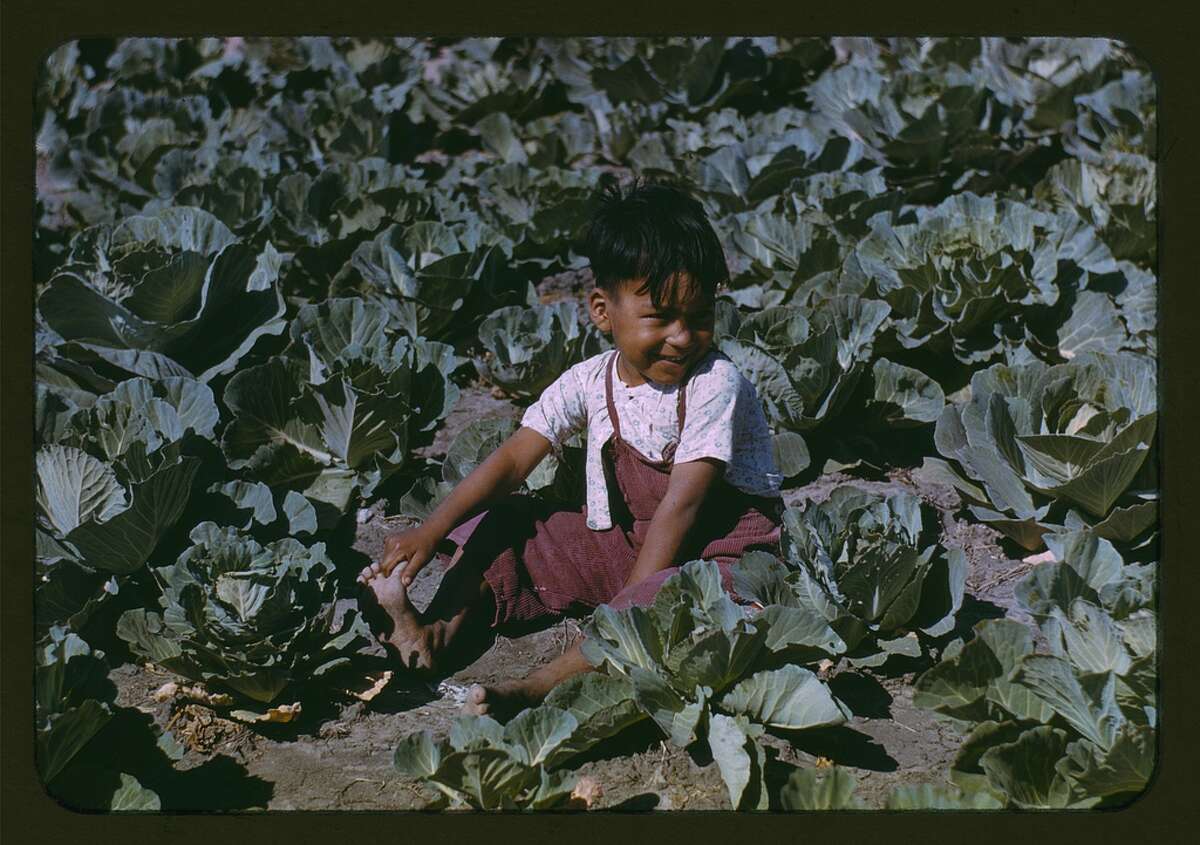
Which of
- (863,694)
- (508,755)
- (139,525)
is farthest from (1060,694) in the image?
(139,525)

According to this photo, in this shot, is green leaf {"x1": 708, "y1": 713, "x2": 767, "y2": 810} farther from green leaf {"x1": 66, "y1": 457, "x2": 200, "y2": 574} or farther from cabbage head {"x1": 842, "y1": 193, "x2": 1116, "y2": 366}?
cabbage head {"x1": 842, "y1": 193, "x2": 1116, "y2": 366}

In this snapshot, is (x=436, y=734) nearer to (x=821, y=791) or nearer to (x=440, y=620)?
(x=440, y=620)

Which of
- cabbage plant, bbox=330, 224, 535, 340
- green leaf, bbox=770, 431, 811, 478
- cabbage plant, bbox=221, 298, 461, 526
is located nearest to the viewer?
cabbage plant, bbox=221, 298, 461, 526

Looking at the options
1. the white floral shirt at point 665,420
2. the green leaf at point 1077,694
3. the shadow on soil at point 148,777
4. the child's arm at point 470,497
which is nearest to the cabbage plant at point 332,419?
the child's arm at point 470,497

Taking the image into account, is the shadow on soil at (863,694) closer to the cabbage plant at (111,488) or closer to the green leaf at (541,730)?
the green leaf at (541,730)

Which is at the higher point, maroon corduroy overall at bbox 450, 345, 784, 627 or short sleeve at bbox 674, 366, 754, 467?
short sleeve at bbox 674, 366, 754, 467

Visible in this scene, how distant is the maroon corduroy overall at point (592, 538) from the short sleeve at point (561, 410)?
0.11m

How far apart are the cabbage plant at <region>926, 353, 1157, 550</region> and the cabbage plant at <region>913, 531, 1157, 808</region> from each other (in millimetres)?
408

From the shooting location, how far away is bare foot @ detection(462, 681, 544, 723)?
308cm

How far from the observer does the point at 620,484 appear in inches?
139

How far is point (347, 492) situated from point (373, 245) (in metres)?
1.30

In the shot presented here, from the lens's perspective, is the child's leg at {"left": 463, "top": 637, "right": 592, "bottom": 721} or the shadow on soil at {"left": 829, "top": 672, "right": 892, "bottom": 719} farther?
the shadow on soil at {"left": 829, "top": 672, "right": 892, "bottom": 719}

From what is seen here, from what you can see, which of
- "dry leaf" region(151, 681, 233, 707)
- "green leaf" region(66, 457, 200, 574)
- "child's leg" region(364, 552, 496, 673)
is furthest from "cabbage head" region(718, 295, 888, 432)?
"dry leaf" region(151, 681, 233, 707)

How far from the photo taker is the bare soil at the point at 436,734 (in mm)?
3023
